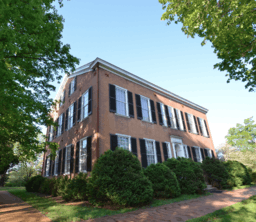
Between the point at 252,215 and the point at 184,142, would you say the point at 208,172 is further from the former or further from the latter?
the point at 252,215

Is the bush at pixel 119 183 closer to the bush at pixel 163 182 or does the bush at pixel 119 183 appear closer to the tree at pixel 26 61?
the bush at pixel 163 182

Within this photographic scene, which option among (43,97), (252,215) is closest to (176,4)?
(252,215)

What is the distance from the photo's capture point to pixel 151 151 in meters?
11.8

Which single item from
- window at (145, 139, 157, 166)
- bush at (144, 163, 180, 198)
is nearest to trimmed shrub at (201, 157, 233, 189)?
window at (145, 139, 157, 166)

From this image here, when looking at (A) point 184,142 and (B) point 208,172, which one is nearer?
(B) point 208,172

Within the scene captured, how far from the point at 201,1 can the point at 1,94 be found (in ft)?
27.1

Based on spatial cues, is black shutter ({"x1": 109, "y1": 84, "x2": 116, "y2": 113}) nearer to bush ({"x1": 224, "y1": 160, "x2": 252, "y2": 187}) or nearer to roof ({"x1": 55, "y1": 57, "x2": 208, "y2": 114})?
roof ({"x1": 55, "y1": 57, "x2": 208, "y2": 114})

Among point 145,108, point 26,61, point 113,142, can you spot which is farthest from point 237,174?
point 26,61

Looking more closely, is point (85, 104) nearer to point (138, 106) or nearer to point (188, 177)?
point (138, 106)

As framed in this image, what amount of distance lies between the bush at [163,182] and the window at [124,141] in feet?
8.20

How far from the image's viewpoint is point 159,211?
5.46m

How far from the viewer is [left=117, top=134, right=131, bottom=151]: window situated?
1017cm

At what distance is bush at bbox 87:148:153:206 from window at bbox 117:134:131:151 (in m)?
3.05

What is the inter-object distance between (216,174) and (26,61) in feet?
43.7
